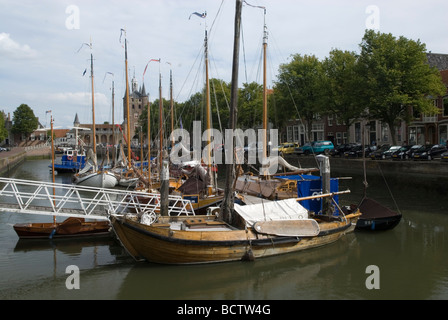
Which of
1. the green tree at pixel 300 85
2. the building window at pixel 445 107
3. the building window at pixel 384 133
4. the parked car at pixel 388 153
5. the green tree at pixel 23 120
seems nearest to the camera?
the parked car at pixel 388 153

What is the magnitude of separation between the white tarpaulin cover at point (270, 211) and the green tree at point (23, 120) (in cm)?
12736

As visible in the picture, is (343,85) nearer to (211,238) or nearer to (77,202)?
(77,202)

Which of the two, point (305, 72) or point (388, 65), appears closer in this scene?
point (388, 65)

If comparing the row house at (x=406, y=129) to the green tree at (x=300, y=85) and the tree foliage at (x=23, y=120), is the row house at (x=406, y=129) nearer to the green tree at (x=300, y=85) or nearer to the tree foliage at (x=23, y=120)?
the green tree at (x=300, y=85)

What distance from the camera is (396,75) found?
133ft

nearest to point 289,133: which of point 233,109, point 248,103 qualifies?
point 248,103

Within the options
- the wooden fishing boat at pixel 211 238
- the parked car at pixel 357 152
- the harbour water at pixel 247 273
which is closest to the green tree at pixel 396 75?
the parked car at pixel 357 152

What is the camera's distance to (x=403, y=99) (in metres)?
39.8

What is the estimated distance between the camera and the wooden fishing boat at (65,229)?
17.2 meters

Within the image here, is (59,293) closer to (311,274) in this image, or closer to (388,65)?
(311,274)

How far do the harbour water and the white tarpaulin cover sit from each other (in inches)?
56.7

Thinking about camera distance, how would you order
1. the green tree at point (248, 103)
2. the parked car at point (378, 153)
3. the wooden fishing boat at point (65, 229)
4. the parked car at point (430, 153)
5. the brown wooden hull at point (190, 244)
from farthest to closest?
1. the green tree at point (248, 103)
2. the parked car at point (378, 153)
3. the parked car at point (430, 153)
4. the wooden fishing boat at point (65, 229)
5. the brown wooden hull at point (190, 244)
